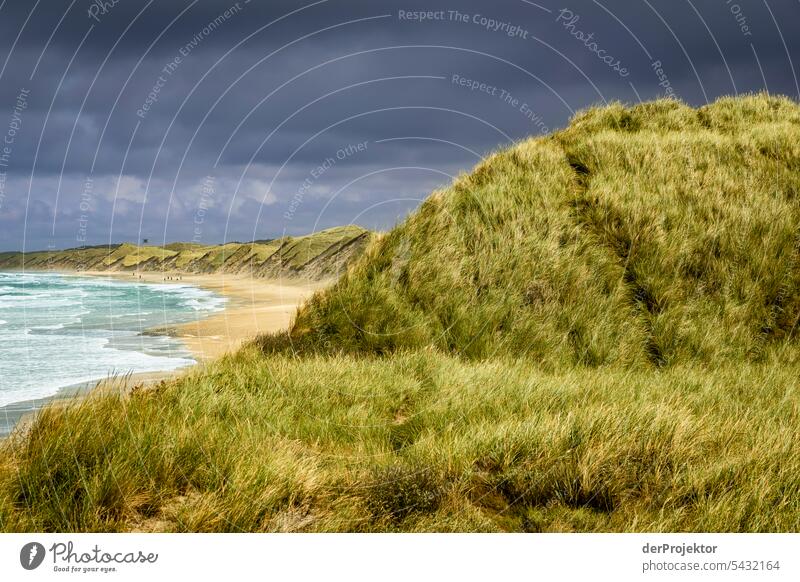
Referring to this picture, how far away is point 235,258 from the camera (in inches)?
3287

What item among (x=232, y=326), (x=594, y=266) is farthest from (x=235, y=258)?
(x=594, y=266)

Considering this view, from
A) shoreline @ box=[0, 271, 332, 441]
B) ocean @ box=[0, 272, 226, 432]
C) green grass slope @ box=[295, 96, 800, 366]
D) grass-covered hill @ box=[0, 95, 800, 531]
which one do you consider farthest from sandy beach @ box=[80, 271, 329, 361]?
grass-covered hill @ box=[0, 95, 800, 531]

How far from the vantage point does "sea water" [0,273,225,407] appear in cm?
1495

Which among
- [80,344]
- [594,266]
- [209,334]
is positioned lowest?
[80,344]

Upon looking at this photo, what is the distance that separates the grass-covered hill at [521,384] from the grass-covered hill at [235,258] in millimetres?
2151

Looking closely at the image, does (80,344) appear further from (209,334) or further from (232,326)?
(232,326)

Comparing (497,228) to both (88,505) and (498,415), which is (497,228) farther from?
(88,505)
